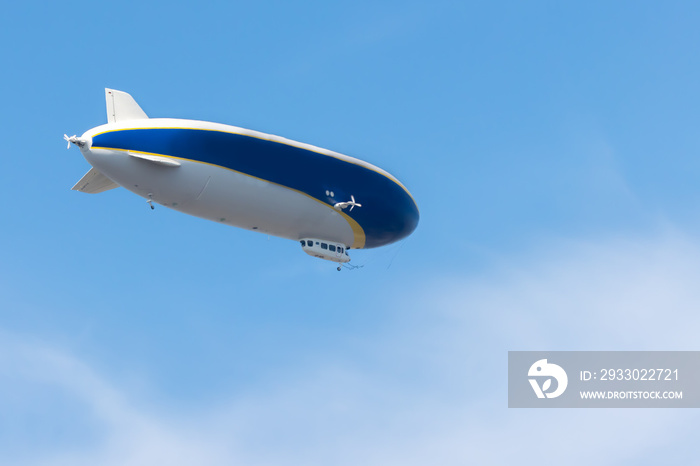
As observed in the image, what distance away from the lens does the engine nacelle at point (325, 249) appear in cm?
7675

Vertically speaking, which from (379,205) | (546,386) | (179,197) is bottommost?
(546,386)

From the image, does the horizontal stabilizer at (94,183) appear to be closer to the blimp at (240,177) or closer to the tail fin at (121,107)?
the blimp at (240,177)

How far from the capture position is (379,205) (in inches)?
3073

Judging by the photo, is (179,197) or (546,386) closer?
(179,197)

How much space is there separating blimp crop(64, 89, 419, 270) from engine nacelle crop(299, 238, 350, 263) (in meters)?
0.07

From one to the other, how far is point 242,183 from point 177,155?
4.53 m

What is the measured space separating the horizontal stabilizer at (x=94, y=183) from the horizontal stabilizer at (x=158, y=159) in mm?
4867

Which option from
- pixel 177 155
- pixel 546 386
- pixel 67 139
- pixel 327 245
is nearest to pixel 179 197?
pixel 177 155

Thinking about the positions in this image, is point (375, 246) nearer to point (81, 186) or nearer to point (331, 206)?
point (331, 206)

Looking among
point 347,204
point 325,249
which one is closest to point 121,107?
point 347,204

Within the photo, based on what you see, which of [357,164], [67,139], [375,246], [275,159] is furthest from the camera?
[375,246]

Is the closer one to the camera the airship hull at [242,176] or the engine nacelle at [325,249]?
the airship hull at [242,176]

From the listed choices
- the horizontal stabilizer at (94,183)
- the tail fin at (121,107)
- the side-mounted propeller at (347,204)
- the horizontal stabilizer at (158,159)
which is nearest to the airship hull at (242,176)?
the horizontal stabilizer at (158,159)

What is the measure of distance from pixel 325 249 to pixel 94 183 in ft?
54.4
